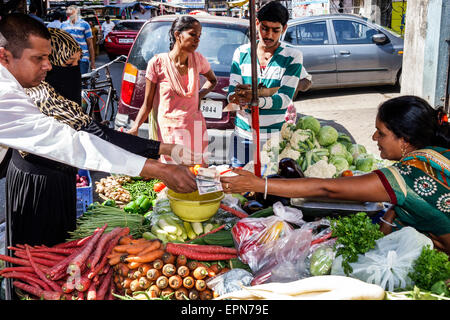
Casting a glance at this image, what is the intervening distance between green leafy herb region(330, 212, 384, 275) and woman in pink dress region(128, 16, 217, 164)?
6.76 feet

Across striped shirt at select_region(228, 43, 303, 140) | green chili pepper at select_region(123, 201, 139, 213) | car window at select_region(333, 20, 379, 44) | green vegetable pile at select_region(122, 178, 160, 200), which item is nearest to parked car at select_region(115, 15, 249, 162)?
green vegetable pile at select_region(122, 178, 160, 200)

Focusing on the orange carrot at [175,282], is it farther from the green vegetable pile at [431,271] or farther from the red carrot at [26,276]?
the green vegetable pile at [431,271]

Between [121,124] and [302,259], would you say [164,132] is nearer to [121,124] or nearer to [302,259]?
[121,124]

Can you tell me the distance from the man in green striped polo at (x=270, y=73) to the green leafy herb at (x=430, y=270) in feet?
6.84

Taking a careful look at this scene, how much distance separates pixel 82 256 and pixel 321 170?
1.96 meters

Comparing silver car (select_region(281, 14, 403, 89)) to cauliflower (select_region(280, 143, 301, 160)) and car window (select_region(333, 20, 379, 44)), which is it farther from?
cauliflower (select_region(280, 143, 301, 160))

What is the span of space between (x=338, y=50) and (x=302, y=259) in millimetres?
8706

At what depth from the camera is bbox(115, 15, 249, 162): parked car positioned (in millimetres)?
5027

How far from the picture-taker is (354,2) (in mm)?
20609

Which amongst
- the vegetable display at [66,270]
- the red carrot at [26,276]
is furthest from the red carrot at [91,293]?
the red carrot at [26,276]

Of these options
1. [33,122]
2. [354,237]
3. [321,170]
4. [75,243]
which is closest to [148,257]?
[75,243]

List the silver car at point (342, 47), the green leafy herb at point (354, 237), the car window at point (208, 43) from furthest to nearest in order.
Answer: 1. the silver car at point (342, 47)
2. the car window at point (208, 43)
3. the green leafy herb at point (354, 237)

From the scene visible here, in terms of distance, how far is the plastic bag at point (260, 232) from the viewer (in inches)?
86.6

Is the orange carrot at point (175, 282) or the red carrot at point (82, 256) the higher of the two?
the red carrot at point (82, 256)
